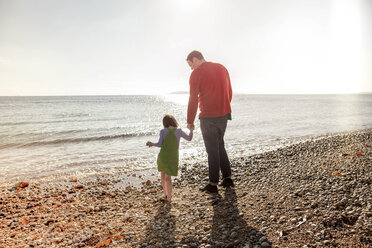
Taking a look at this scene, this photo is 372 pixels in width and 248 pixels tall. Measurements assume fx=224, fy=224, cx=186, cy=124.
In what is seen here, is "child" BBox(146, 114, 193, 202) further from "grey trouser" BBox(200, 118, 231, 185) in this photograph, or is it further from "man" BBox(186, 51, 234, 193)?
"grey trouser" BBox(200, 118, 231, 185)

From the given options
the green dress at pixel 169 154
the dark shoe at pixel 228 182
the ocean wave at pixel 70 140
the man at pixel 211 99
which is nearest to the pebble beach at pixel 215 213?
the dark shoe at pixel 228 182

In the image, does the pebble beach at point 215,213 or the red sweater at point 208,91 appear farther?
the red sweater at point 208,91

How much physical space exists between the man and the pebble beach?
1.07 metres

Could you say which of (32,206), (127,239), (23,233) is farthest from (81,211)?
(127,239)

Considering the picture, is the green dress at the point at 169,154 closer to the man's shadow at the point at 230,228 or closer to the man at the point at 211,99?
the man at the point at 211,99

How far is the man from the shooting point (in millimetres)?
4953

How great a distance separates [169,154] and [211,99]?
60.2 inches

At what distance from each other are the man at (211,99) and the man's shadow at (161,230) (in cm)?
139

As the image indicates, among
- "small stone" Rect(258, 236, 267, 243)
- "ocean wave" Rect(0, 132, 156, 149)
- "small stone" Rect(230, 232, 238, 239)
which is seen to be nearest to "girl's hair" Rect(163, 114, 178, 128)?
"small stone" Rect(230, 232, 238, 239)

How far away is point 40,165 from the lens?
10047 mm

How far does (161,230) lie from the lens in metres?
3.79

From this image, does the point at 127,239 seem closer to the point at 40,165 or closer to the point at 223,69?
the point at 223,69

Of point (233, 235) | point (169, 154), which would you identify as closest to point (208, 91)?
point (169, 154)

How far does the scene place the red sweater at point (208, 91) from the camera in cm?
494
